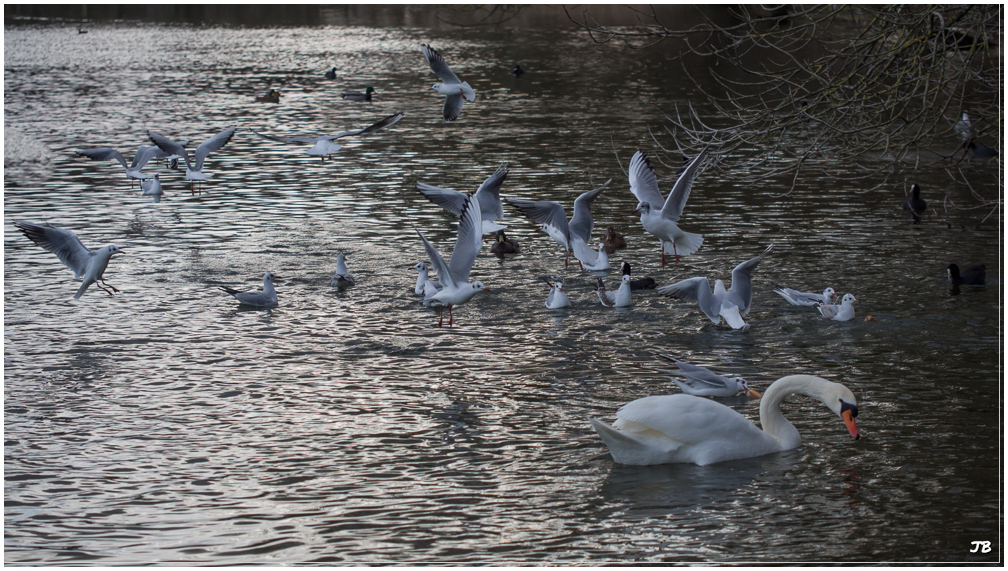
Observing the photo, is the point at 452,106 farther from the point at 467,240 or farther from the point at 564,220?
the point at 467,240

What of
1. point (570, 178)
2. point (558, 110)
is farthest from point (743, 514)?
point (558, 110)

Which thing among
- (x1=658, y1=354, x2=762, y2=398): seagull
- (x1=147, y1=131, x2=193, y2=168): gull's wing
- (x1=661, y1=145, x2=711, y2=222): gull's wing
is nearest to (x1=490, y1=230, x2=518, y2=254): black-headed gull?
(x1=661, y1=145, x2=711, y2=222): gull's wing

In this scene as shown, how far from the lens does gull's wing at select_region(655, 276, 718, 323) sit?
11547mm

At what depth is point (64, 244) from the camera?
1316 centimetres

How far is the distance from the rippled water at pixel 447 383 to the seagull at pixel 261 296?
0.57 feet

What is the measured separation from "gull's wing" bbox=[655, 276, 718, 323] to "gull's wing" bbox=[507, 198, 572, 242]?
9.38 feet

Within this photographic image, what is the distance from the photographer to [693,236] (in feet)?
46.2

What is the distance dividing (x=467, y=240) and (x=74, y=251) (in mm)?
5292

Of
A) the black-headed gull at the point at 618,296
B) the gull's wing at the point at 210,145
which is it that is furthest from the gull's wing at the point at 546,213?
the gull's wing at the point at 210,145

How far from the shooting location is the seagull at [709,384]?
9406mm

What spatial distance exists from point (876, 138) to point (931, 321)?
7.63ft

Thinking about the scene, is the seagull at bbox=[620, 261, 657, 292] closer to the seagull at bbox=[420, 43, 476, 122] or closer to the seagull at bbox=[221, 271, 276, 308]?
the seagull at bbox=[221, 271, 276, 308]

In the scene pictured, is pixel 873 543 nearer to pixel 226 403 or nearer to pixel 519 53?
pixel 226 403

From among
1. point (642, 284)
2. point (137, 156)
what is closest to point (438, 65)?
point (642, 284)
